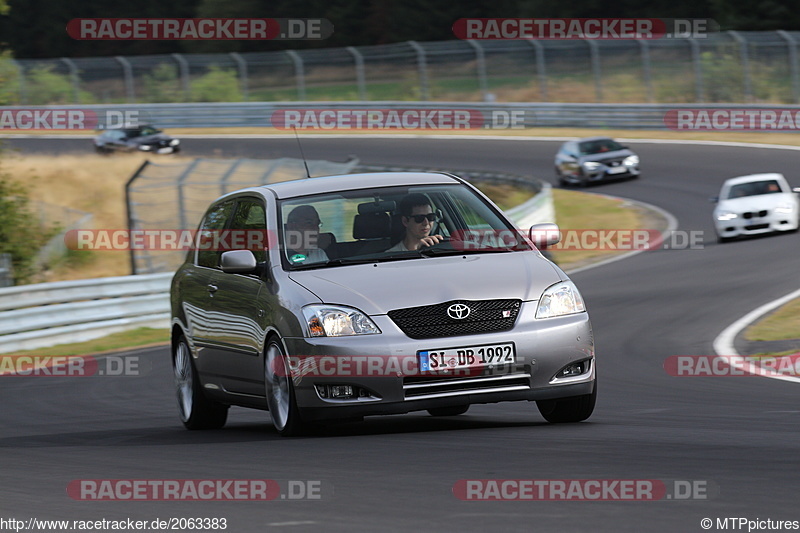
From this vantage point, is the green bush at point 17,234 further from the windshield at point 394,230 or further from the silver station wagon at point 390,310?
the windshield at point 394,230

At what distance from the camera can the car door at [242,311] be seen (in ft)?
28.3

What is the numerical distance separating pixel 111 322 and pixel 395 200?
37.6 ft

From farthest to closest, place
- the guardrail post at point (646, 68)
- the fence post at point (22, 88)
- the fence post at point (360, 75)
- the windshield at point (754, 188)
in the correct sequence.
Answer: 1. the fence post at point (22, 88)
2. the fence post at point (360, 75)
3. the guardrail post at point (646, 68)
4. the windshield at point (754, 188)

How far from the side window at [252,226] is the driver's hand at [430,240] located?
1.00 meters

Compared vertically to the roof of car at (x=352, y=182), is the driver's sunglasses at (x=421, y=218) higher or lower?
lower

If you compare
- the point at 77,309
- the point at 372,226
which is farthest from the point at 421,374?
the point at 77,309

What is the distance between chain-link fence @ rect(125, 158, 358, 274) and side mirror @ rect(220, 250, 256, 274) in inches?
481

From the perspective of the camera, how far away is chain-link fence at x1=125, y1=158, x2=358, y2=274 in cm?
2291

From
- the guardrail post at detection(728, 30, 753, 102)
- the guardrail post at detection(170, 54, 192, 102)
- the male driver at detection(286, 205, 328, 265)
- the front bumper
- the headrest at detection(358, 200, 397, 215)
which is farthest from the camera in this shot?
the guardrail post at detection(170, 54, 192, 102)

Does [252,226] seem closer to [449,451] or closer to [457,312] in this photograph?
[457,312]

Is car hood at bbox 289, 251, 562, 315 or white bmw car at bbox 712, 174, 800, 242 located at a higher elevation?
car hood at bbox 289, 251, 562, 315

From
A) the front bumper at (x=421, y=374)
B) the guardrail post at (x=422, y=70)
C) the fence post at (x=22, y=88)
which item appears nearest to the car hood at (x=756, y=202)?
the front bumper at (x=421, y=374)

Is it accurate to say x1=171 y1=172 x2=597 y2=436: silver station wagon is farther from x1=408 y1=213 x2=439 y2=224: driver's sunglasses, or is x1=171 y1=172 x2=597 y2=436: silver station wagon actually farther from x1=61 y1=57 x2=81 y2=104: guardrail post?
x1=61 y1=57 x2=81 y2=104: guardrail post

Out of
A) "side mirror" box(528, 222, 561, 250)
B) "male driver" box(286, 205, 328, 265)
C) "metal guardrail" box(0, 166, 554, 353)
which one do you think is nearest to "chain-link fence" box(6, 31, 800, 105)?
"metal guardrail" box(0, 166, 554, 353)
